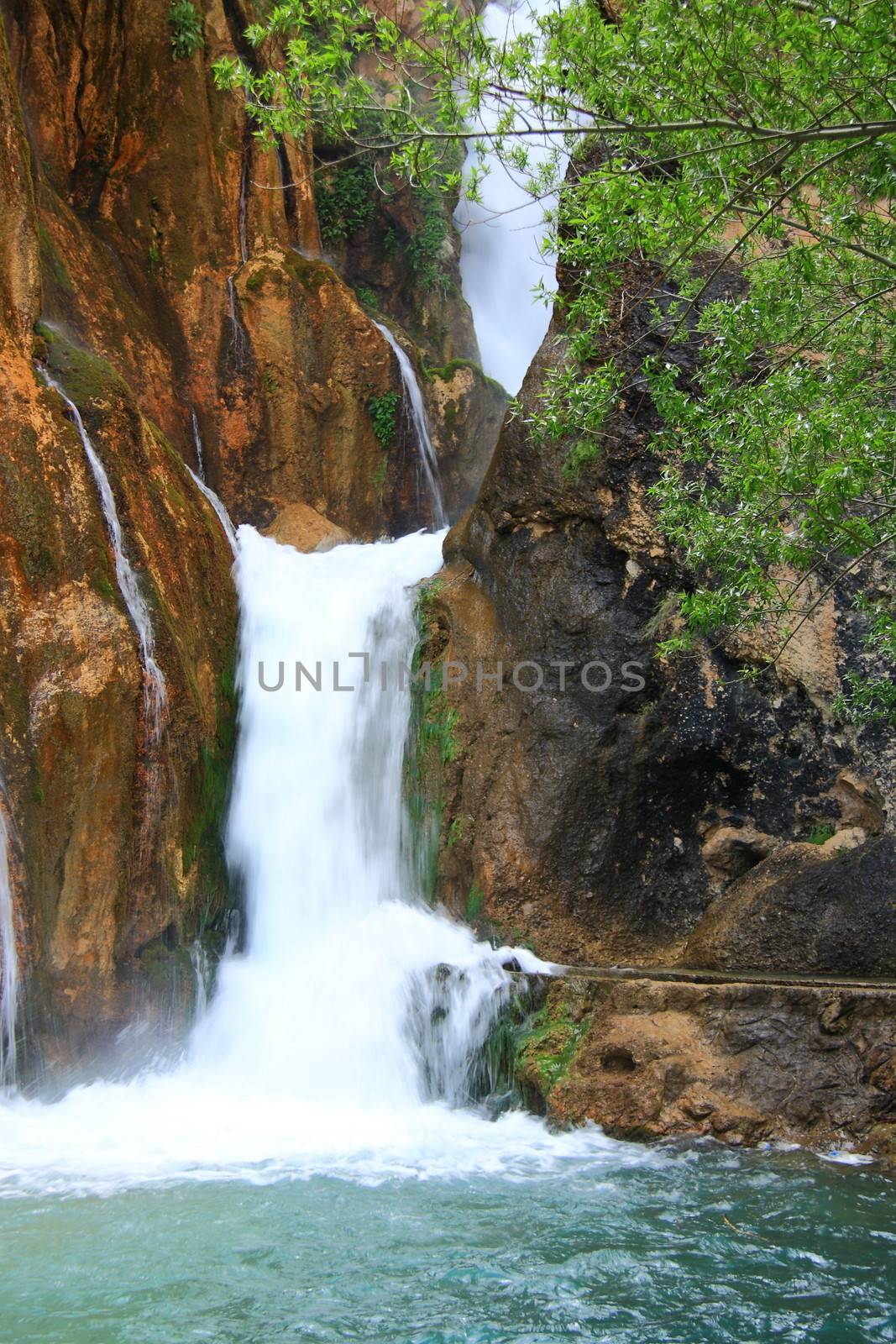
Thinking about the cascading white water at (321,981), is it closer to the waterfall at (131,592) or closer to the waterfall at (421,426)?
the waterfall at (131,592)

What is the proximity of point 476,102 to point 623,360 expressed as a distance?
5.83 meters

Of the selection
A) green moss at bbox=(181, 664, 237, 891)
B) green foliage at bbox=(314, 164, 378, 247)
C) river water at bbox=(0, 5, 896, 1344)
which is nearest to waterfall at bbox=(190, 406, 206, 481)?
river water at bbox=(0, 5, 896, 1344)

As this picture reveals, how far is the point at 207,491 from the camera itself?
13867 millimetres

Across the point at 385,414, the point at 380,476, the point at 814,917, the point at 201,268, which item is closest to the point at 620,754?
Result: the point at 814,917

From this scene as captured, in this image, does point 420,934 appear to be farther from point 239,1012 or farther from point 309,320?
point 309,320

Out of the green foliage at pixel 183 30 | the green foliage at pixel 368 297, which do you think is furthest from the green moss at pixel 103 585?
the green foliage at pixel 368 297

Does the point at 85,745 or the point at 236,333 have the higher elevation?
the point at 236,333

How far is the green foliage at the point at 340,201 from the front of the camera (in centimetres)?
1952

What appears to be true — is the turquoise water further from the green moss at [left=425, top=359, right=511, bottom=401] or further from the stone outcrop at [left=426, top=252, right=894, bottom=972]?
the green moss at [left=425, top=359, right=511, bottom=401]

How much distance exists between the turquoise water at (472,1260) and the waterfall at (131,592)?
14.0 ft

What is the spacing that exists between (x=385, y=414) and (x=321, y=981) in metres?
9.63

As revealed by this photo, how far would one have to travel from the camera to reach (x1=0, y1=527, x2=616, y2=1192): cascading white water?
7.54 m

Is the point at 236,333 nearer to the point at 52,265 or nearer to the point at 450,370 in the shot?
the point at 52,265

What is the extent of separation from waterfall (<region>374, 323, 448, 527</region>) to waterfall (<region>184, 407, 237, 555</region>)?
3467mm
